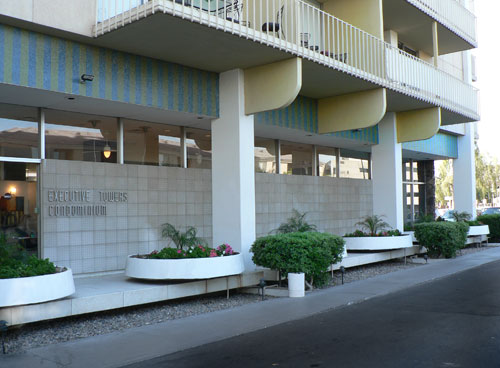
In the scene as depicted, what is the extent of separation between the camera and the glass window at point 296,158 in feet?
55.3

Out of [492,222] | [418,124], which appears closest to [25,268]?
[418,124]

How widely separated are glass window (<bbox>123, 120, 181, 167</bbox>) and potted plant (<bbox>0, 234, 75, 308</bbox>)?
13.9 feet

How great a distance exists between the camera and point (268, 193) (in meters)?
15.8

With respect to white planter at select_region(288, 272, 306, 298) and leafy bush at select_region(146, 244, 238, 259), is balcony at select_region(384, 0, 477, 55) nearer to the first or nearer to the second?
white planter at select_region(288, 272, 306, 298)

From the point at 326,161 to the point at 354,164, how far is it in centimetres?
200

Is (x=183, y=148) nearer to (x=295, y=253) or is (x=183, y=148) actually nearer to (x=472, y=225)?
(x=295, y=253)

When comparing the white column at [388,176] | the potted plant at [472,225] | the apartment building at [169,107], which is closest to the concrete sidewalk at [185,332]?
the apartment building at [169,107]

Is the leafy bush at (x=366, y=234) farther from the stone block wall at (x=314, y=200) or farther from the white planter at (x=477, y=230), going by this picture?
the white planter at (x=477, y=230)

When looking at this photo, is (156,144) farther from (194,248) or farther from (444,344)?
(444,344)

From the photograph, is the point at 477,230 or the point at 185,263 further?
the point at 477,230

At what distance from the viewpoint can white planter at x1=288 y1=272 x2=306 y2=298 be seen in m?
10.7

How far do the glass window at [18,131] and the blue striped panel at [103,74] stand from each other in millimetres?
1533

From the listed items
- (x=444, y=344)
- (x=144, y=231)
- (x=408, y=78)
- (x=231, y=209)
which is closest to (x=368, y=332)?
(x=444, y=344)

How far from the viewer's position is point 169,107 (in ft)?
36.6
